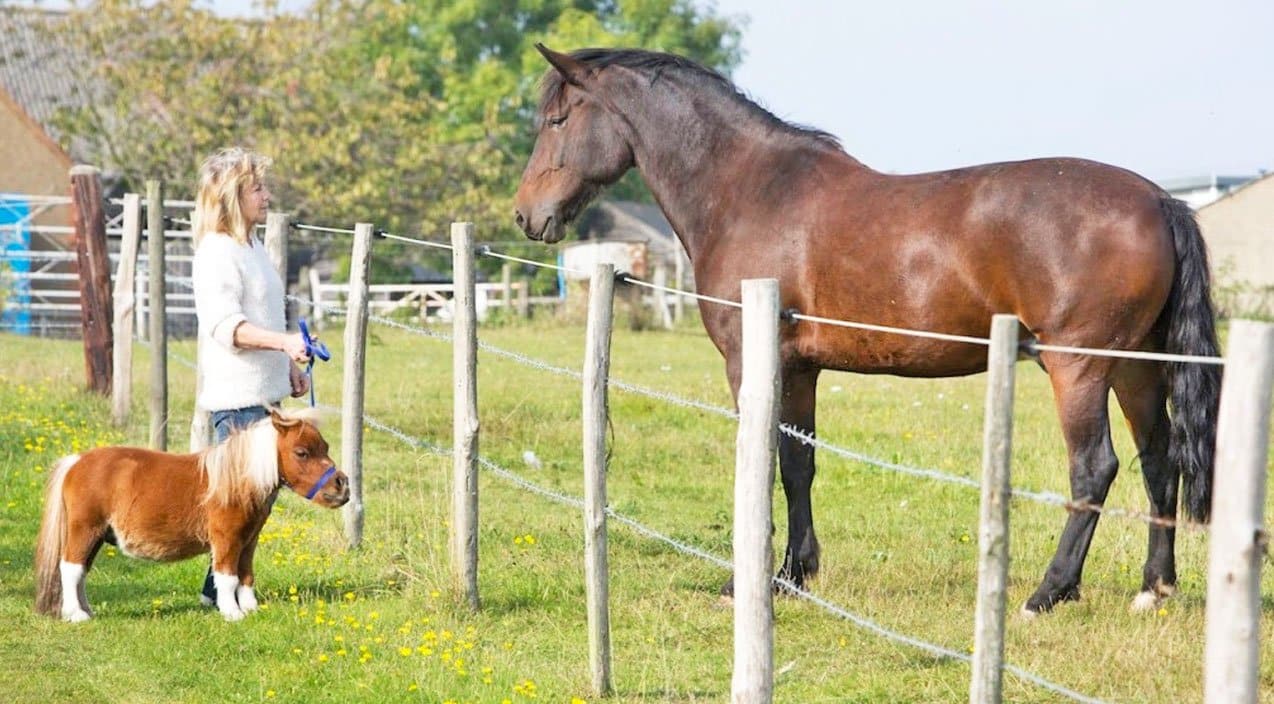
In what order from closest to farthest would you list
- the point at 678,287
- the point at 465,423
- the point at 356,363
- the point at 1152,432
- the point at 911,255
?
the point at 465,423, the point at 911,255, the point at 1152,432, the point at 356,363, the point at 678,287

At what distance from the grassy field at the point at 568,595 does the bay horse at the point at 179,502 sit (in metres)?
0.20

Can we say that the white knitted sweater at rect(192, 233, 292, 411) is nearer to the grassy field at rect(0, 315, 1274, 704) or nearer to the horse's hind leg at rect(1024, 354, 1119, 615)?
the grassy field at rect(0, 315, 1274, 704)

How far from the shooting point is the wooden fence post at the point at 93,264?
41.4ft

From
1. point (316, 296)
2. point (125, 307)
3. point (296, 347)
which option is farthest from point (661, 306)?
point (296, 347)

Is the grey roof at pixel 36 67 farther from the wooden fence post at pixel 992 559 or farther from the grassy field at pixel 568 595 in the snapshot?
the wooden fence post at pixel 992 559

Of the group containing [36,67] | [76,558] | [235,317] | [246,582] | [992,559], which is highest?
[36,67]

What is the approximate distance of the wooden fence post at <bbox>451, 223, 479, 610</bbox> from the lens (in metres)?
6.71

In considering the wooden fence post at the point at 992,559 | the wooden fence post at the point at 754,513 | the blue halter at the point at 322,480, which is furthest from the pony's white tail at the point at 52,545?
the wooden fence post at the point at 992,559

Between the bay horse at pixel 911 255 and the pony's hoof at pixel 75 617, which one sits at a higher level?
the bay horse at pixel 911 255

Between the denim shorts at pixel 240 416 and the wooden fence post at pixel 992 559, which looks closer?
the wooden fence post at pixel 992 559

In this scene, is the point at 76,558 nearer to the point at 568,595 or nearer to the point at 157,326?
the point at 568,595

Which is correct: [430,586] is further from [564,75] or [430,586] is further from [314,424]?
[564,75]

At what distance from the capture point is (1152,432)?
705 centimetres

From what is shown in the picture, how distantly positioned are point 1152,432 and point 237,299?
13.3ft
